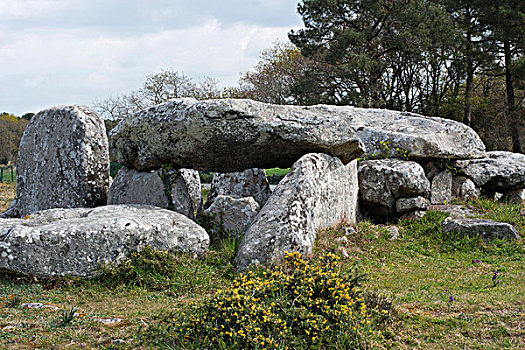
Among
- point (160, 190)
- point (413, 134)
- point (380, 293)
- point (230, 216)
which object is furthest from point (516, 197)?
point (160, 190)

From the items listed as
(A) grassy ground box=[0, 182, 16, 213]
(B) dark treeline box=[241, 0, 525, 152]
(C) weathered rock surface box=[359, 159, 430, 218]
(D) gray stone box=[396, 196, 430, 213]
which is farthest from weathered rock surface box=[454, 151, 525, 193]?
(A) grassy ground box=[0, 182, 16, 213]

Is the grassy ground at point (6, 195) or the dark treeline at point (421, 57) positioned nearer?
the grassy ground at point (6, 195)

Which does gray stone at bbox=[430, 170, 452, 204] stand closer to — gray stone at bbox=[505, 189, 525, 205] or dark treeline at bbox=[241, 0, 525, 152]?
gray stone at bbox=[505, 189, 525, 205]

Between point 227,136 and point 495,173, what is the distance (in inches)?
332

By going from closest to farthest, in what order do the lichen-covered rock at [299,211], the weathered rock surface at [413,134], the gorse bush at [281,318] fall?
the gorse bush at [281,318] → the lichen-covered rock at [299,211] → the weathered rock surface at [413,134]

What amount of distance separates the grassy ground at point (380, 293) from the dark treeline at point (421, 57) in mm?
16497

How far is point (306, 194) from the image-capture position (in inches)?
321

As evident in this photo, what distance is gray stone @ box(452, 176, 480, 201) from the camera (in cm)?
1252

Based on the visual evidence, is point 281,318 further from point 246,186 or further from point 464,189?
point 464,189

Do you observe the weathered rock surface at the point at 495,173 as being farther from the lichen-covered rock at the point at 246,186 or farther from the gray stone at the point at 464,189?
the lichen-covered rock at the point at 246,186

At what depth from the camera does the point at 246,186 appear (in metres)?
11.5

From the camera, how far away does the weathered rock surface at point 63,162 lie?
10352mm

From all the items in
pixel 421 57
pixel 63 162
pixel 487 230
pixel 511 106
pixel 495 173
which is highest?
pixel 421 57

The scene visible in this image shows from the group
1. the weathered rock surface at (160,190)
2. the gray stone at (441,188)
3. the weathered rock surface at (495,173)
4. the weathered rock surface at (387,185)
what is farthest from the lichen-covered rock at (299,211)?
the weathered rock surface at (495,173)
